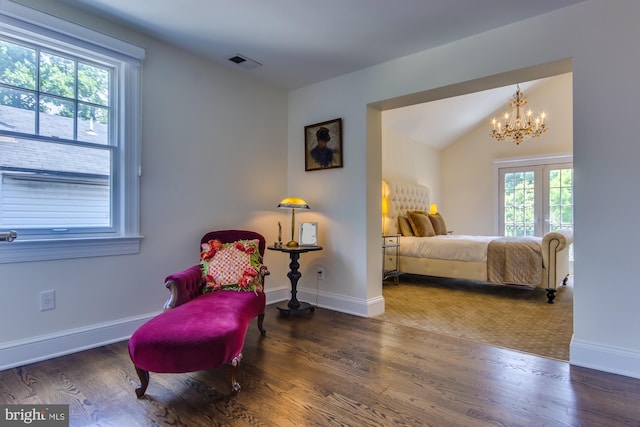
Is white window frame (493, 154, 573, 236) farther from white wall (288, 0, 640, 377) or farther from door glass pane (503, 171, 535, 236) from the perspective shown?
white wall (288, 0, 640, 377)

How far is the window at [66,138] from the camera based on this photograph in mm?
2154

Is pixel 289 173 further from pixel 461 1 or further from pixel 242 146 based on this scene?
pixel 461 1

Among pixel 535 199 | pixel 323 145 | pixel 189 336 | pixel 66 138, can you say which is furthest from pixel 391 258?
pixel 66 138

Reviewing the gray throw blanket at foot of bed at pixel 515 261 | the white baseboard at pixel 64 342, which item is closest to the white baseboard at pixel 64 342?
the white baseboard at pixel 64 342

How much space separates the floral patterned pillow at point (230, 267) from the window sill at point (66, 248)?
60 centimetres

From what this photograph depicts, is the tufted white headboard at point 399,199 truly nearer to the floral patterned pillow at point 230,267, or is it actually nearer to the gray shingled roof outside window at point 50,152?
the floral patterned pillow at point 230,267

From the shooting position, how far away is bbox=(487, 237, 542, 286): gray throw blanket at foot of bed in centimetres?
396

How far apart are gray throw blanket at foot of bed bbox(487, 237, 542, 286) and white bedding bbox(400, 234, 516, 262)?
130 mm

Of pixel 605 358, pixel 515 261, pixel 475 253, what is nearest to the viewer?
pixel 605 358

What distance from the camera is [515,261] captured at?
4090 millimetres

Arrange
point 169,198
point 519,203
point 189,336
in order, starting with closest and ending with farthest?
point 189,336 < point 169,198 < point 519,203

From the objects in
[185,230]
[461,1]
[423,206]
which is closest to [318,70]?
[461,1]

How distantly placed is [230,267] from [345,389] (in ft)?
4.17

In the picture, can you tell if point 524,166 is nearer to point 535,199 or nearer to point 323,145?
point 535,199
